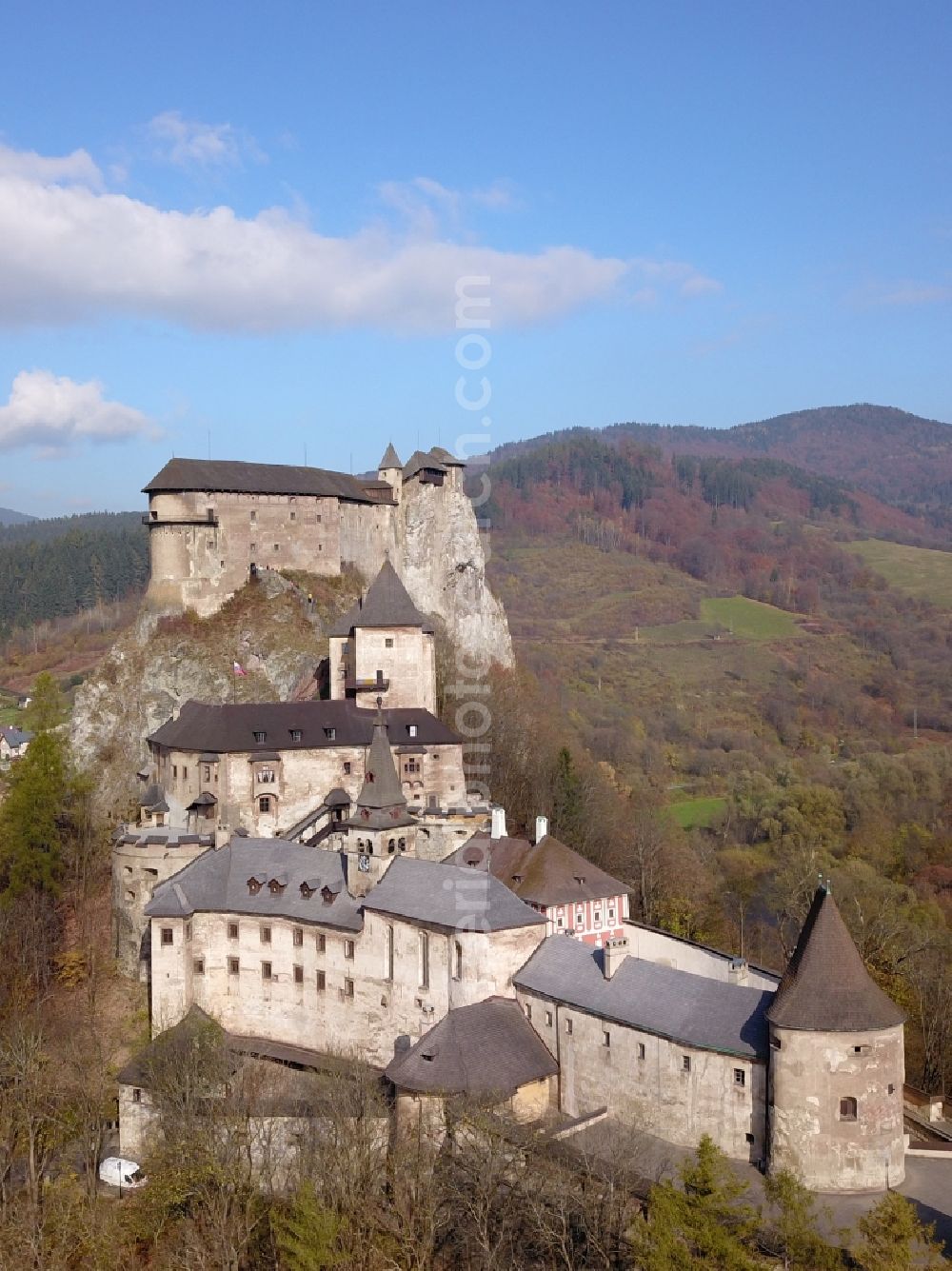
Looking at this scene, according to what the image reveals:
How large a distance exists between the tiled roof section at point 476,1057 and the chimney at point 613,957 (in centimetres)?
339

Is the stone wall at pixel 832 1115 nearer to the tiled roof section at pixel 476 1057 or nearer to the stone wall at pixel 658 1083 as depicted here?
the stone wall at pixel 658 1083

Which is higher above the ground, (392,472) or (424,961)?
(392,472)

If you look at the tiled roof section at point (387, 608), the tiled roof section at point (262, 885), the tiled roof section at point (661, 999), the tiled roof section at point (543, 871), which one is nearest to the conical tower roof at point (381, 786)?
the tiled roof section at point (262, 885)

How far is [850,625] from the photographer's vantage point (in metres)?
153

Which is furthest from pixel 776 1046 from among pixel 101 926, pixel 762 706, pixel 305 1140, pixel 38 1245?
pixel 762 706

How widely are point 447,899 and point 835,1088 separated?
1398cm

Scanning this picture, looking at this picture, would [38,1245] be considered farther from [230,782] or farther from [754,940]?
[754,940]

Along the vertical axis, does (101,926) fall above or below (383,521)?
below

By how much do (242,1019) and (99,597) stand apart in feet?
350

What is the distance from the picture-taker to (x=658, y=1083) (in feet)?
113

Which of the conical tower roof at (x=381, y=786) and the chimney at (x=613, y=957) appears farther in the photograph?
the conical tower roof at (x=381, y=786)

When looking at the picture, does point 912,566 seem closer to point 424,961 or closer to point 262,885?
point 262,885

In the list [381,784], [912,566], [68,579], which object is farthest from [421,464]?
[912,566]

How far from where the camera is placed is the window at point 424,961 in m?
41.1
